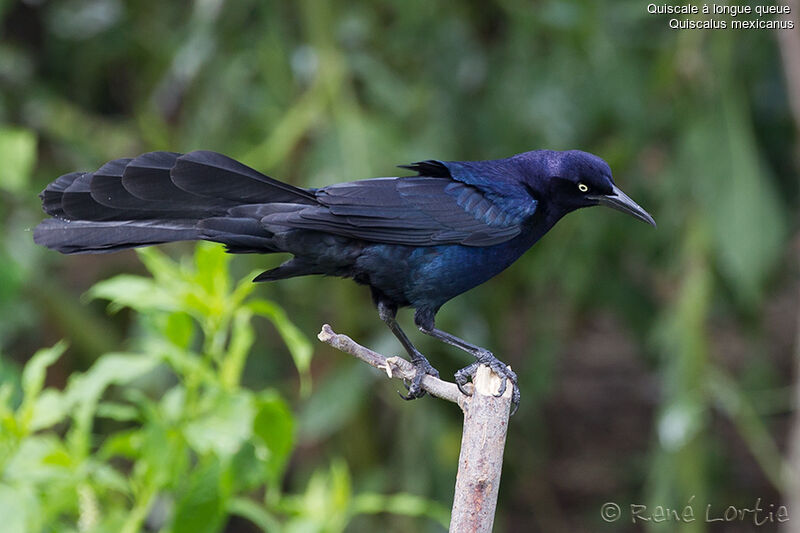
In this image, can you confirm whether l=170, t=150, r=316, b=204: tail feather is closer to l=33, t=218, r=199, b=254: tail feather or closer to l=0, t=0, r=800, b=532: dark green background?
l=33, t=218, r=199, b=254: tail feather

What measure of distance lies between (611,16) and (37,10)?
3.19 meters

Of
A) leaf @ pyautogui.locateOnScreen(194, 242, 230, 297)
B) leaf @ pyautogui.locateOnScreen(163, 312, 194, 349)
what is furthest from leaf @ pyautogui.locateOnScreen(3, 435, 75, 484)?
leaf @ pyautogui.locateOnScreen(194, 242, 230, 297)

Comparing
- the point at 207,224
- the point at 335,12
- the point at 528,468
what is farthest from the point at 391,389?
the point at 207,224

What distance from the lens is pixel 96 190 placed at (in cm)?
211

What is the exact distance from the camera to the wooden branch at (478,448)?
75.4 inches

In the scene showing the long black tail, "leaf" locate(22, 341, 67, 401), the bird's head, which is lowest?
"leaf" locate(22, 341, 67, 401)

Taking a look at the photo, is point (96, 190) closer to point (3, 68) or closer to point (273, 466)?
point (273, 466)

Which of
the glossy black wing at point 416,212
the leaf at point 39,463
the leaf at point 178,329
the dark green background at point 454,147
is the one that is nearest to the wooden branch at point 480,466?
the glossy black wing at point 416,212

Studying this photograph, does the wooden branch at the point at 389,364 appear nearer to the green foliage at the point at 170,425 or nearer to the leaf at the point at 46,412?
the green foliage at the point at 170,425

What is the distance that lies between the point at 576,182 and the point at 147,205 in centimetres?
117

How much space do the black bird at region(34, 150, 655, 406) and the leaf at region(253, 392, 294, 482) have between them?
1.17 ft

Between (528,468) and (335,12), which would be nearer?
(335,12)

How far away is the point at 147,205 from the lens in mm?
2133

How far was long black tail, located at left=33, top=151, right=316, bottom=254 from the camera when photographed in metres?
2.10
